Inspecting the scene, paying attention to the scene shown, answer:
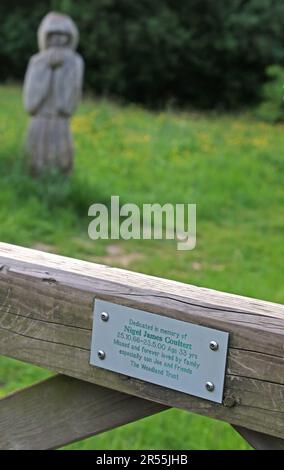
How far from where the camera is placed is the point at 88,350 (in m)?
1.28

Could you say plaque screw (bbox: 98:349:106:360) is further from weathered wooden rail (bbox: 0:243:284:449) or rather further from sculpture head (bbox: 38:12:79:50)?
sculpture head (bbox: 38:12:79:50)

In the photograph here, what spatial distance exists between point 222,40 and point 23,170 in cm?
1331

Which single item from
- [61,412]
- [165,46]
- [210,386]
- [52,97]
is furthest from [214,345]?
[165,46]

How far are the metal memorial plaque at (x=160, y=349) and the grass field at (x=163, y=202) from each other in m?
1.82

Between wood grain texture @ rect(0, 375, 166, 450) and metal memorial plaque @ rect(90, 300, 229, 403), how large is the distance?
0.09 metres

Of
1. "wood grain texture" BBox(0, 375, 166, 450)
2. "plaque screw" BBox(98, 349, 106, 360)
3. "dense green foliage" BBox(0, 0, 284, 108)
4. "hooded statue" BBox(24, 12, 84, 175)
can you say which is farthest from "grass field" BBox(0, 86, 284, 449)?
"dense green foliage" BBox(0, 0, 284, 108)

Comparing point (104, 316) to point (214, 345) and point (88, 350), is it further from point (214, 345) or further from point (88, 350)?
point (214, 345)

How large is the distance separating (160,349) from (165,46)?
18866 millimetres

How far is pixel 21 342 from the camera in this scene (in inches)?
53.4

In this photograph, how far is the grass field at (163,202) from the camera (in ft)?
11.6

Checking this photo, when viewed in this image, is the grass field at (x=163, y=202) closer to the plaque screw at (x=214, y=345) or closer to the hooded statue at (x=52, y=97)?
the hooded statue at (x=52, y=97)

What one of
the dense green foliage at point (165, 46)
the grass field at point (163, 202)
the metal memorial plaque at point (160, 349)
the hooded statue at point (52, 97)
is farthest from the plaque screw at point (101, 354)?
the dense green foliage at point (165, 46)

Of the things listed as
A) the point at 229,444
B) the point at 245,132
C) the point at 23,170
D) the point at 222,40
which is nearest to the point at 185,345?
the point at 229,444

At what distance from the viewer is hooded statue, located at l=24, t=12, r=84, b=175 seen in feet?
23.4
